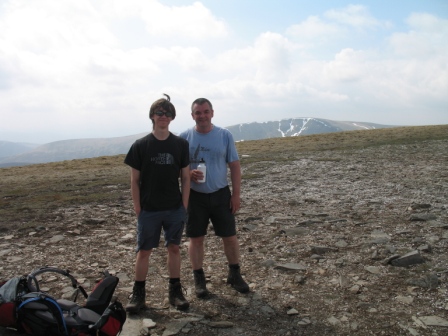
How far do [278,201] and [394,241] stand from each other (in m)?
5.82

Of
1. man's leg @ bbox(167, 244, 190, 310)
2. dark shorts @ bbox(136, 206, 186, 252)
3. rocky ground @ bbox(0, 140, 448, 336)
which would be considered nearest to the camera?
rocky ground @ bbox(0, 140, 448, 336)

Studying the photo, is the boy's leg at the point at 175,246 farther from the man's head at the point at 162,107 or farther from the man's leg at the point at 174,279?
the man's head at the point at 162,107

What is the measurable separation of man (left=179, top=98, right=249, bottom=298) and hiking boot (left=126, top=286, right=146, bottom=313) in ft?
3.42

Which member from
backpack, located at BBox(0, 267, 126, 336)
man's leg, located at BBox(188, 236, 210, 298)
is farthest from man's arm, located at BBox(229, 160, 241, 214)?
backpack, located at BBox(0, 267, 126, 336)

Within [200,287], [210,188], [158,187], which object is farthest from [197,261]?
[158,187]

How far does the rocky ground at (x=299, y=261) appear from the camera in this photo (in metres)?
5.85

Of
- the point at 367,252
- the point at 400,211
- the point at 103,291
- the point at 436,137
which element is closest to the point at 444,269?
the point at 367,252

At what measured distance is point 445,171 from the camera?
18578 mm

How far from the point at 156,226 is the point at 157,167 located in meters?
1.02

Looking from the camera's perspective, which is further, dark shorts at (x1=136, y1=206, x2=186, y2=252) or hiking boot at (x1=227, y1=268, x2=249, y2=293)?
hiking boot at (x1=227, y1=268, x2=249, y2=293)

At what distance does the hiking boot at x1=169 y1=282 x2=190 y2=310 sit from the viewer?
6.24 m

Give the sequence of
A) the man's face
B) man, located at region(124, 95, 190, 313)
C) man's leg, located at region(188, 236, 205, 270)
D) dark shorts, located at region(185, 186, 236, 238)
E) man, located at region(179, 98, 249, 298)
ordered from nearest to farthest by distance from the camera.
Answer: man, located at region(124, 95, 190, 313) < the man's face < man, located at region(179, 98, 249, 298) < dark shorts, located at region(185, 186, 236, 238) < man's leg, located at region(188, 236, 205, 270)

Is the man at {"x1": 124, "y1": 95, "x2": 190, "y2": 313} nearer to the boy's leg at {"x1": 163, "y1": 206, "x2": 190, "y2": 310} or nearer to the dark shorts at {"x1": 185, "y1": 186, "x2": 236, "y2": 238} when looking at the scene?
the boy's leg at {"x1": 163, "y1": 206, "x2": 190, "y2": 310}

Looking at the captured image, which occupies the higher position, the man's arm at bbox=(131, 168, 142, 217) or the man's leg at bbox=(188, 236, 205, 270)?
the man's arm at bbox=(131, 168, 142, 217)
